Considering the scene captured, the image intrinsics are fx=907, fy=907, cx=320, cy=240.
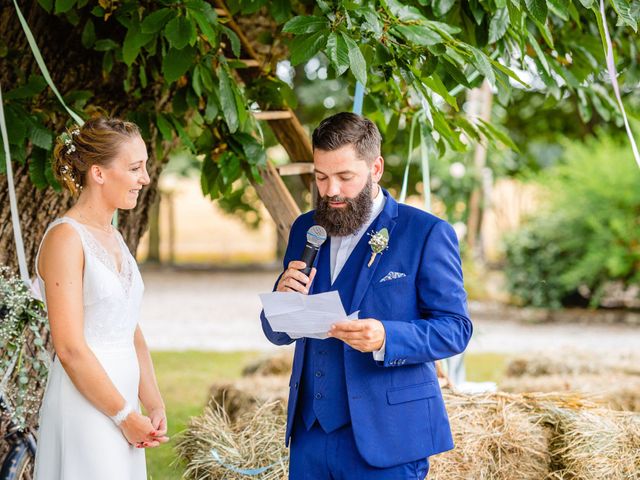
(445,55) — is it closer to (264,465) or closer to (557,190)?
(264,465)

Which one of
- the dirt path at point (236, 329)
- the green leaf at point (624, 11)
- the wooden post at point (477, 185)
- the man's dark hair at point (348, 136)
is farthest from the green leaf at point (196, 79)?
the wooden post at point (477, 185)

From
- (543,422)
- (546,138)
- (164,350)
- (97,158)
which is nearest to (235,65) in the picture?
(97,158)

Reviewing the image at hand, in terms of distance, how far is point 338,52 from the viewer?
3.05m

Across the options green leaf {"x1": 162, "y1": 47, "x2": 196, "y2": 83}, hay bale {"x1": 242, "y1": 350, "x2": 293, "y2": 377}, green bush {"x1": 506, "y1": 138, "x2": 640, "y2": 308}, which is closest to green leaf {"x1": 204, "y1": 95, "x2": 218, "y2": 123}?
green leaf {"x1": 162, "y1": 47, "x2": 196, "y2": 83}

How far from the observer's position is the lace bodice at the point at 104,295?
9.48 ft

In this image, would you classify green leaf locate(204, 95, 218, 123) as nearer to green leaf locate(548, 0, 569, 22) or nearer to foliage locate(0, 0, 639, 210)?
foliage locate(0, 0, 639, 210)

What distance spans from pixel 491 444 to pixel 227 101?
2093 millimetres

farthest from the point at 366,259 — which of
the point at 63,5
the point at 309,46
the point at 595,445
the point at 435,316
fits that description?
the point at 595,445

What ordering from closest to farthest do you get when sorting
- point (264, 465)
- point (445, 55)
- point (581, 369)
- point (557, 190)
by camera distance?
point (445, 55)
point (264, 465)
point (581, 369)
point (557, 190)

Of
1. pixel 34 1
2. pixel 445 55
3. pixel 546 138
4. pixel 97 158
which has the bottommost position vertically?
pixel 97 158

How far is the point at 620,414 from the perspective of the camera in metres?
4.62

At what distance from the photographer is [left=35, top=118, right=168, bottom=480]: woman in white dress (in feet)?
9.24

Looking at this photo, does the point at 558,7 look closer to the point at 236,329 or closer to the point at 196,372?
the point at 196,372

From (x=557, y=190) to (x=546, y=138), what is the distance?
5.15 metres
